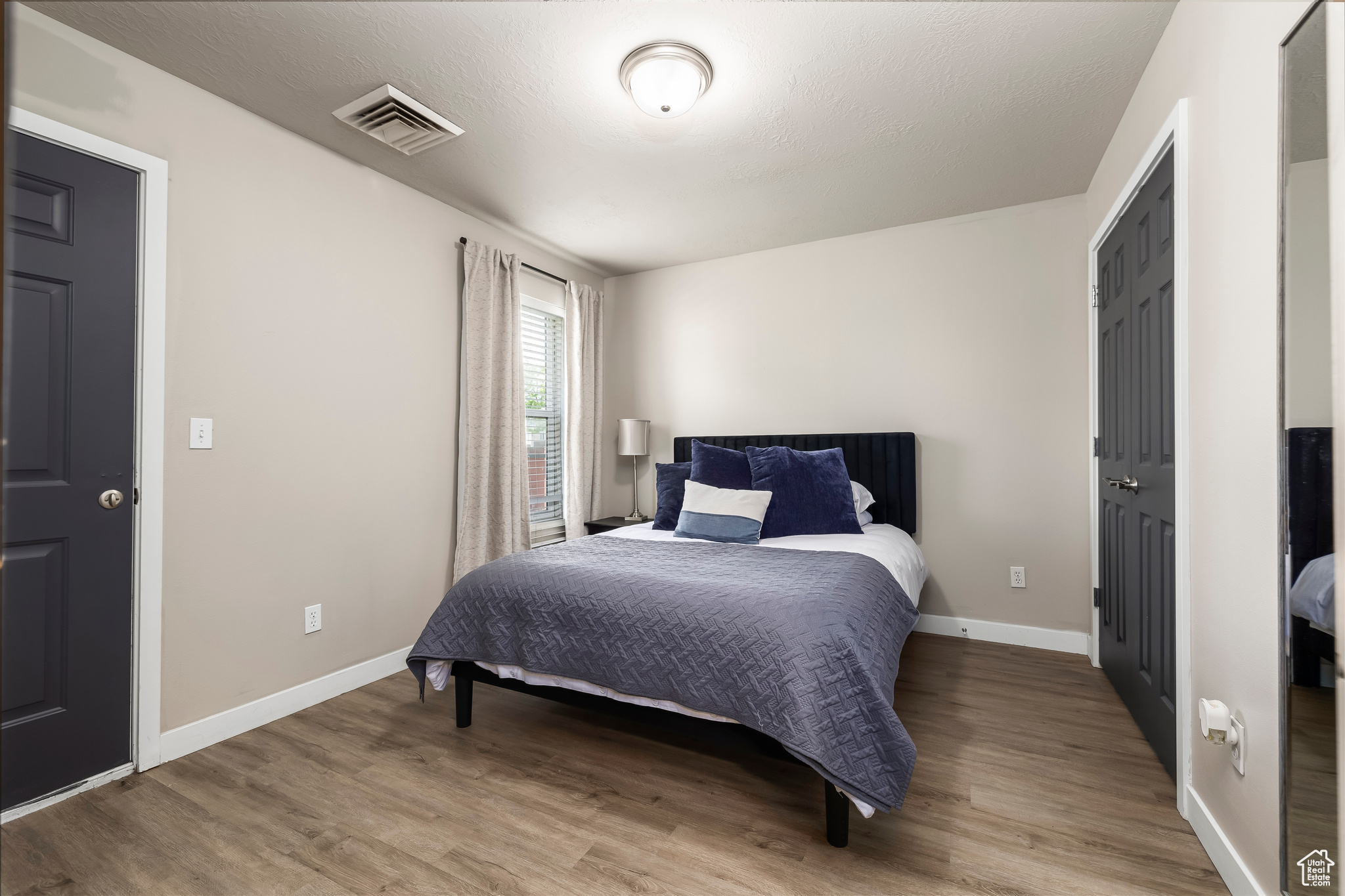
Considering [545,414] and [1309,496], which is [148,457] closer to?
[545,414]

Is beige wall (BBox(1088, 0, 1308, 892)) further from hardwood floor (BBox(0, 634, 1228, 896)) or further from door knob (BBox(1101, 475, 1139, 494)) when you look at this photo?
door knob (BBox(1101, 475, 1139, 494))

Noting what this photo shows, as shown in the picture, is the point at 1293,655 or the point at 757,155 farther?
the point at 757,155

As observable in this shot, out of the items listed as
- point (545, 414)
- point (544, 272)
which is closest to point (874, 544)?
point (545, 414)

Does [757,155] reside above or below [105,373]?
above

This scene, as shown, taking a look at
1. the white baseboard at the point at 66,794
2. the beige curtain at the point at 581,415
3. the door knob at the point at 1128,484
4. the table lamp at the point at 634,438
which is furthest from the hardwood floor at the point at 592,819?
the table lamp at the point at 634,438

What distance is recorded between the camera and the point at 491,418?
351 cm

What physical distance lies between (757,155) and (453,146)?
4.36ft

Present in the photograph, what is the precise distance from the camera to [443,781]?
81.8 inches

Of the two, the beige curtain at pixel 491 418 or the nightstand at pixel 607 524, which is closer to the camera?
the beige curtain at pixel 491 418

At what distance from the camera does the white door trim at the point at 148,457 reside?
7.15 ft

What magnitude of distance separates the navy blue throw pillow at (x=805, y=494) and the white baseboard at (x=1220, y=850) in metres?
1.63

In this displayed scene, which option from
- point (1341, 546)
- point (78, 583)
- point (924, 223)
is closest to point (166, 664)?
point (78, 583)

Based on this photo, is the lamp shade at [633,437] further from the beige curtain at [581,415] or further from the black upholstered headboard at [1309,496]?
the black upholstered headboard at [1309,496]

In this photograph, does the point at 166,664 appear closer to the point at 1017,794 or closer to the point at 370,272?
the point at 370,272
